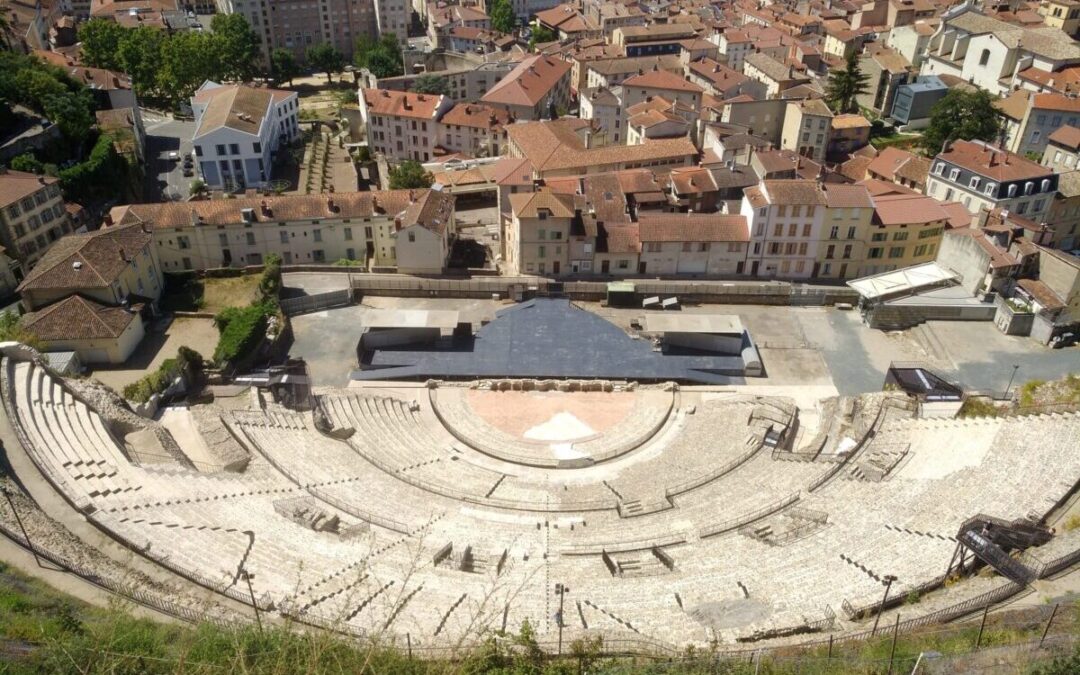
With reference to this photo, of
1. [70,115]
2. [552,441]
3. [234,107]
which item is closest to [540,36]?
[234,107]

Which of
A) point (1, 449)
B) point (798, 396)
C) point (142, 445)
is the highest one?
point (1, 449)

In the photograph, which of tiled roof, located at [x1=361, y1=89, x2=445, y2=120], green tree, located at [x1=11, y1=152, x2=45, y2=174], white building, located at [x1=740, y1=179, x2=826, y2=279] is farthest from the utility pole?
tiled roof, located at [x1=361, y1=89, x2=445, y2=120]

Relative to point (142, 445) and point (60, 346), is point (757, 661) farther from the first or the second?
point (60, 346)

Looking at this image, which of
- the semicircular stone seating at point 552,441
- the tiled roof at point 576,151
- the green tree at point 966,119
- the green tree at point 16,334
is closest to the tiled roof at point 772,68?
the green tree at point 966,119

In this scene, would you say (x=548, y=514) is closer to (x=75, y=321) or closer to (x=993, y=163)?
(x=75, y=321)

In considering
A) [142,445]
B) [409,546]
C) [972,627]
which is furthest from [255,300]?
[972,627]

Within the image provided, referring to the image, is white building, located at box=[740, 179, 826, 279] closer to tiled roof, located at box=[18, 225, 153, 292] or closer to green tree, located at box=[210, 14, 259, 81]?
tiled roof, located at box=[18, 225, 153, 292]
